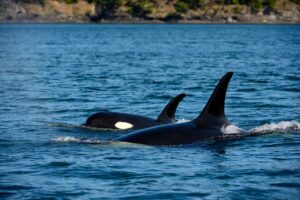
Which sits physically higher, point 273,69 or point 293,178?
point 293,178

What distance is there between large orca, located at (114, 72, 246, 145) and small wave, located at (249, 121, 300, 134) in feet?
5.33

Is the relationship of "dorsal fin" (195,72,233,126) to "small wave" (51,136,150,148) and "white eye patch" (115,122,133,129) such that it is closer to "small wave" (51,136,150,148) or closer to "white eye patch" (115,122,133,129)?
"small wave" (51,136,150,148)

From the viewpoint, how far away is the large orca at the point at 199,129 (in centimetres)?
1531

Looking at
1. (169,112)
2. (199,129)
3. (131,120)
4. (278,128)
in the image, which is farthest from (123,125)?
(278,128)

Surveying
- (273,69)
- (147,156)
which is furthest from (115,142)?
(273,69)

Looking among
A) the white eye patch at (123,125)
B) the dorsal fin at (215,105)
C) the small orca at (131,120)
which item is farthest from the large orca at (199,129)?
the white eye patch at (123,125)

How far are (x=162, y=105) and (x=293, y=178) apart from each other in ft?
41.7

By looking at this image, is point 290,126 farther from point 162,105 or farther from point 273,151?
point 162,105

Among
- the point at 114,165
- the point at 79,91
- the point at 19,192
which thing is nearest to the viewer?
the point at 19,192

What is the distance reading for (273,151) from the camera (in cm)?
1534

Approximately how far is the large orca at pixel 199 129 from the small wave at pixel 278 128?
1.62 meters

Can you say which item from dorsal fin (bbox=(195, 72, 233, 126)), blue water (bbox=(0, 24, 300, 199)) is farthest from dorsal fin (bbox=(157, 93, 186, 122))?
dorsal fin (bbox=(195, 72, 233, 126))

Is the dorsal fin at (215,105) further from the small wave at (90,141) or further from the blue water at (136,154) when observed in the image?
the small wave at (90,141)

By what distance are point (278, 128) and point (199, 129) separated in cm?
302
